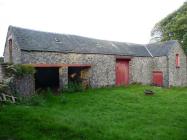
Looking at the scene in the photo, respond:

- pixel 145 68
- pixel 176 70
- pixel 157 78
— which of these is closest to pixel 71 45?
pixel 145 68

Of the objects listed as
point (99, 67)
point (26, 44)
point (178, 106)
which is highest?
point (26, 44)

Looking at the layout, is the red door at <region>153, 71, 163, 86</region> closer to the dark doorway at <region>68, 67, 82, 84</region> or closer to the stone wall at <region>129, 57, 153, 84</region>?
the stone wall at <region>129, 57, 153, 84</region>

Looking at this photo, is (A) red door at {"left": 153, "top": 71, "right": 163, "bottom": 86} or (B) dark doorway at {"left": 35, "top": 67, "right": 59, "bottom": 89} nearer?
(B) dark doorway at {"left": 35, "top": 67, "right": 59, "bottom": 89}

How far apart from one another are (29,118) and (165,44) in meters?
22.5

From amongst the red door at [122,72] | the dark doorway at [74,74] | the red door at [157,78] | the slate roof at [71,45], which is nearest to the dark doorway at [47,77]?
the dark doorway at [74,74]

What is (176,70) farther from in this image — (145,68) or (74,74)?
(74,74)

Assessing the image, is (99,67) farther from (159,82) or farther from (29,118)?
(29,118)

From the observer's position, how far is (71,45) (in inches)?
829

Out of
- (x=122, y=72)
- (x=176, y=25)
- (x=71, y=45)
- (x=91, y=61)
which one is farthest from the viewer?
(x=176, y=25)

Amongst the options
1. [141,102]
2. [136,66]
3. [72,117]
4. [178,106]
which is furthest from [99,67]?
[72,117]

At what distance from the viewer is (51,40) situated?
66.7ft

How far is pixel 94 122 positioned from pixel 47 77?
12653 mm

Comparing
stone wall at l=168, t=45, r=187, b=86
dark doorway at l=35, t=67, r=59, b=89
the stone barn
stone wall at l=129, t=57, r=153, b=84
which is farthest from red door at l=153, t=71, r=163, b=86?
dark doorway at l=35, t=67, r=59, b=89

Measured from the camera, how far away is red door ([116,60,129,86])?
944 inches
